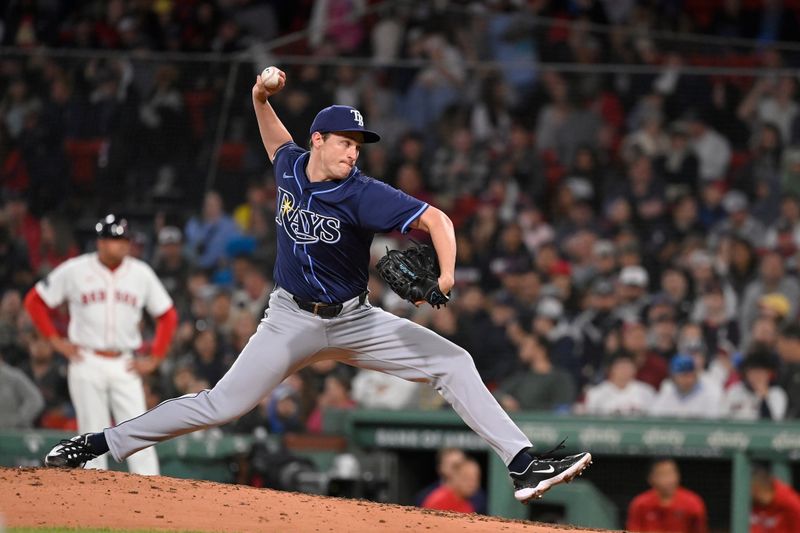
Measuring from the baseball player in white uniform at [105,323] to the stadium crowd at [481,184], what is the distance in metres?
2.14


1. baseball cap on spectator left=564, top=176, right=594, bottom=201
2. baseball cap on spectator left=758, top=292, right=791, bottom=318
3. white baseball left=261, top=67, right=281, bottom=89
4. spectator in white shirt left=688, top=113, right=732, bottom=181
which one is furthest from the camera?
baseball cap on spectator left=564, top=176, right=594, bottom=201

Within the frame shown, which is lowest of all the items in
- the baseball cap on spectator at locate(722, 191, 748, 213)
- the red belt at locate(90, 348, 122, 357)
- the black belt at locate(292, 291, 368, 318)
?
the red belt at locate(90, 348, 122, 357)

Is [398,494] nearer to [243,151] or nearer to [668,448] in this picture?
[668,448]

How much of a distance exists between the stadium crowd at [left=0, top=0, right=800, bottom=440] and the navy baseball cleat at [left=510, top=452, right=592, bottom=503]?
486 cm

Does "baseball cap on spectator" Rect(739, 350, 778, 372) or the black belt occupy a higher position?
the black belt

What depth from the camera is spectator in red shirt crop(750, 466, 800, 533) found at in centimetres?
786

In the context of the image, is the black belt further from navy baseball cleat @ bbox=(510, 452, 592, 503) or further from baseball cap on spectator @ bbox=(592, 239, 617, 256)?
baseball cap on spectator @ bbox=(592, 239, 617, 256)

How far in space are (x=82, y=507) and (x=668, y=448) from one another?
13.1 ft

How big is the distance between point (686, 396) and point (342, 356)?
4.34 meters

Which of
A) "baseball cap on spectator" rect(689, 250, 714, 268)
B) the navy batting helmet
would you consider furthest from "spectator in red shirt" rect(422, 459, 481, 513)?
"baseball cap on spectator" rect(689, 250, 714, 268)

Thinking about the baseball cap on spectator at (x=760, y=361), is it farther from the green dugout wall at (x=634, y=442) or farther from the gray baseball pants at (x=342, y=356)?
the gray baseball pants at (x=342, y=356)

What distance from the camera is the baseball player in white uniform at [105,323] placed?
8.16 m

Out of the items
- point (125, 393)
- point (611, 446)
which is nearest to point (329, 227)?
point (125, 393)

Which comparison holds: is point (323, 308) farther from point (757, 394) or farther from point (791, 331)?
point (791, 331)
